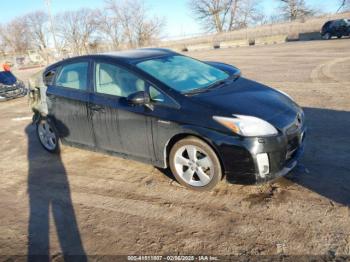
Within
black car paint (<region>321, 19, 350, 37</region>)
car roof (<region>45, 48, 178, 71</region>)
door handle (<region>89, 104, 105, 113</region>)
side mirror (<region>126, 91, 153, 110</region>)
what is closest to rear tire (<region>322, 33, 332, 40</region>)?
black car paint (<region>321, 19, 350, 37</region>)

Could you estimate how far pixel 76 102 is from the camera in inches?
196

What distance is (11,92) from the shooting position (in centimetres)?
1305

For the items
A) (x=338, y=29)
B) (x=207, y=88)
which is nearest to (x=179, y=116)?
(x=207, y=88)

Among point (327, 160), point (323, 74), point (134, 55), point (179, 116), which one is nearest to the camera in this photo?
point (179, 116)

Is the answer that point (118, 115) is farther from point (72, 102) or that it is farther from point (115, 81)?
point (72, 102)

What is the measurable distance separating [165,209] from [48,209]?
1430 mm

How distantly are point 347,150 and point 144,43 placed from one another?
55.6m

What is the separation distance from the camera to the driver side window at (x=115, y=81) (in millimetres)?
4352

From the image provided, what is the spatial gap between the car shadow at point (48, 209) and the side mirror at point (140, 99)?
1471 millimetres

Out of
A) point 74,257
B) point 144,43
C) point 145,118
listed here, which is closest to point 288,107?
point 145,118

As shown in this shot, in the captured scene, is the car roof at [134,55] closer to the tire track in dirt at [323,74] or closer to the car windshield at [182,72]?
the car windshield at [182,72]

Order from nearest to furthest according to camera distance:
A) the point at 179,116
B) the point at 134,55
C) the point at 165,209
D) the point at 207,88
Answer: the point at 165,209 → the point at 179,116 → the point at 207,88 → the point at 134,55

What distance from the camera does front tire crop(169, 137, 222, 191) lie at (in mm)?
3855

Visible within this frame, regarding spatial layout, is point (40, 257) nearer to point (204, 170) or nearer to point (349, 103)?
point (204, 170)
